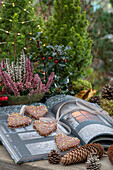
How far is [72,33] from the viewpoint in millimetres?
2494

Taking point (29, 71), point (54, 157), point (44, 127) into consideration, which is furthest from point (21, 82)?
point (54, 157)

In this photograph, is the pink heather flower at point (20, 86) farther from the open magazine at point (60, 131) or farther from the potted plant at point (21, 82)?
the open magazine at point (60, 131)

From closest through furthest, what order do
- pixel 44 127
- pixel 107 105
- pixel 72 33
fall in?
pixel 44 127 < pixel 107 105 < pixel 72 33

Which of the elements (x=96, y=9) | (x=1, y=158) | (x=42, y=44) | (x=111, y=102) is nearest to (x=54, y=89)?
(x=42, y=44)

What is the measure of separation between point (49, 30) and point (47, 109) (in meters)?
1.16

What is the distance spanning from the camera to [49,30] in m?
2.68

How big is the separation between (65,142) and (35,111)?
0.48 meters

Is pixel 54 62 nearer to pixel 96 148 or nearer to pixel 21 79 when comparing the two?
pixel 21 79

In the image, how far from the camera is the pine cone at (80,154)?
124 centimetres

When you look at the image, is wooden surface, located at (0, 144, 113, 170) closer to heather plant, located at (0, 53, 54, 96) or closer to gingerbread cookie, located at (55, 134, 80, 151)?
gingerbread cookie, located at (55, 134, 80, 151)

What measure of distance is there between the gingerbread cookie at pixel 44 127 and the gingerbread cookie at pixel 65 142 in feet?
0.33

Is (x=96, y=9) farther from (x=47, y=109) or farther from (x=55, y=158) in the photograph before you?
(x=55, y=158)

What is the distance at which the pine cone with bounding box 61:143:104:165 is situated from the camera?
1243mm

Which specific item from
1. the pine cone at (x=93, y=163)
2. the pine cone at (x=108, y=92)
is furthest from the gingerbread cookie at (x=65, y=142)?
the pine cone at (x=108, y=92)
